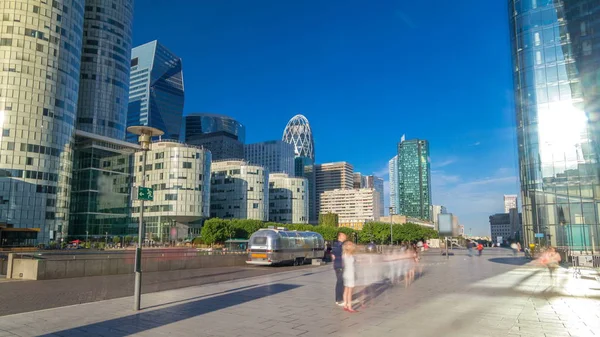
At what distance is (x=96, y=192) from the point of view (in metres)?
98.0

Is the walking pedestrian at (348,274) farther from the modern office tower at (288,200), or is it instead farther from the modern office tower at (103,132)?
the modern office tower at (288,200)

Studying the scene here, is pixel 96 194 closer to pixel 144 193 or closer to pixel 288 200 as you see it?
pixel 288 200

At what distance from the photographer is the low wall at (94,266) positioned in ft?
62.2

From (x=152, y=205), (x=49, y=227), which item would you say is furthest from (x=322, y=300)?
(x=152, y=205)

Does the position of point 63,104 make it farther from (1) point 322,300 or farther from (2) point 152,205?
(1) point 322,300

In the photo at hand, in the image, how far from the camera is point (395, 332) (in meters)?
8.78

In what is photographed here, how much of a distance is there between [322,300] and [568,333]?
6.77m

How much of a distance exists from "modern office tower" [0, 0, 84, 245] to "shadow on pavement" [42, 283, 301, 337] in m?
76.0

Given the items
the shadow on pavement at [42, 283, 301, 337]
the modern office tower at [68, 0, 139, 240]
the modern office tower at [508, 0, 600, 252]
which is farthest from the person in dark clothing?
the modern office tower at [68, 0, 139, 240]

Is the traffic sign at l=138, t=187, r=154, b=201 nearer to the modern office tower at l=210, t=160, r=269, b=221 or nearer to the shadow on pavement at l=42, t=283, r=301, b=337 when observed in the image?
the shadow on pavement at l=42, t=283, r=301, b=337

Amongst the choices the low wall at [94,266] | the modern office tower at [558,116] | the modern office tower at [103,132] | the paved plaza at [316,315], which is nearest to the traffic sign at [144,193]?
the paved plaza at [316,315]

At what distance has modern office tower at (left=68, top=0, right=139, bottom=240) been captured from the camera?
97.2 metres

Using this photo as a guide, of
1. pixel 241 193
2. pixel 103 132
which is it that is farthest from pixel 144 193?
pixel 241 193

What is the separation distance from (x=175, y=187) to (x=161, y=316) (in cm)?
10592
